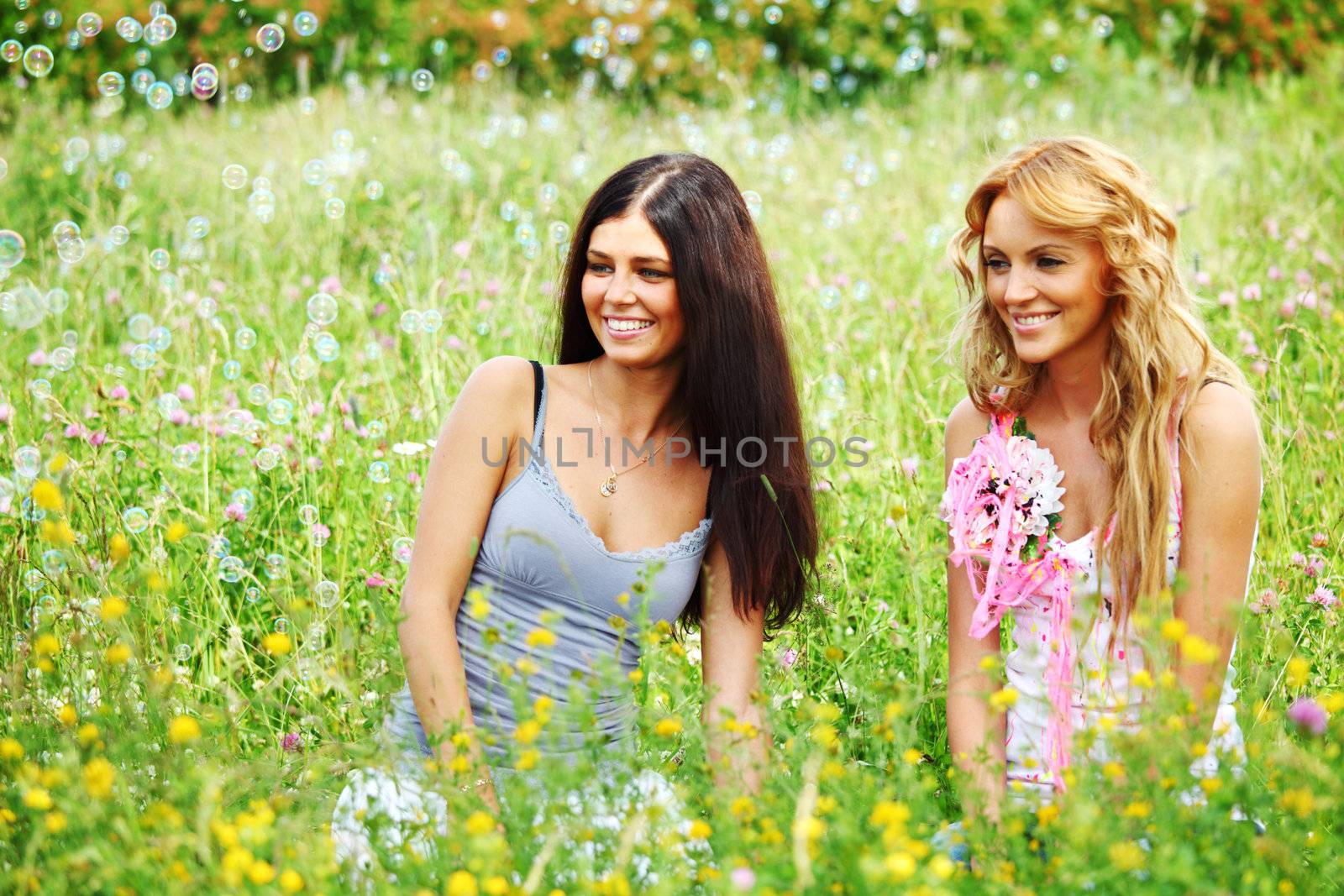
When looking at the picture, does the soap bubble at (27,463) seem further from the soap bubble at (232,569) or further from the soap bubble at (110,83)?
the soap bubble at (110,83)

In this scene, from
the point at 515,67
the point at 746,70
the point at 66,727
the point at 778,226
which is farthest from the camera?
the point at 515,67

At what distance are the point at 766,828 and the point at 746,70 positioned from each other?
328 inches

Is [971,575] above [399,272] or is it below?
below

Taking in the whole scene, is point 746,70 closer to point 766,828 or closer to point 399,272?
point 399,272

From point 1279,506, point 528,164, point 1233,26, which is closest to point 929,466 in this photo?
point 1279,506

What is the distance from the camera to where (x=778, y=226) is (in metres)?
5.55

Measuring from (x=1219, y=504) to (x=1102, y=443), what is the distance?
214 millimetres

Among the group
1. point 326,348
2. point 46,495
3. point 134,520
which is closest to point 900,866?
point 46,495

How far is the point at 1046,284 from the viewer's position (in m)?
2.21

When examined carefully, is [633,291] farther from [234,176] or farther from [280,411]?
[234,176]

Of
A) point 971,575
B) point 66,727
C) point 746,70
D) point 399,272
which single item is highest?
point 746,70

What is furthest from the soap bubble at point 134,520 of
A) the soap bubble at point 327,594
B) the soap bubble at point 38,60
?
the soap bubble at point 38,60

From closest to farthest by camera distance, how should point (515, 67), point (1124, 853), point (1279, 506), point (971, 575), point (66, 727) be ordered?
1. point (1124, 853)
2. point (66, 727)
3. point (971, 575)
4. point (1279, 506)
5. point (515, 67)

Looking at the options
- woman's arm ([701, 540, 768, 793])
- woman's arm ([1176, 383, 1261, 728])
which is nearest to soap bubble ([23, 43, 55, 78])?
woman's arm ([701, 540, 768, 793])
